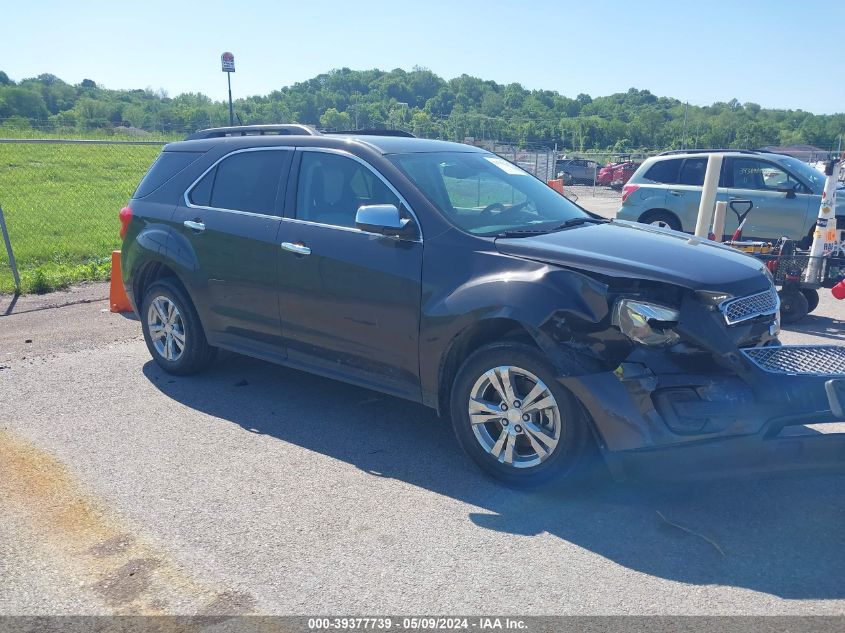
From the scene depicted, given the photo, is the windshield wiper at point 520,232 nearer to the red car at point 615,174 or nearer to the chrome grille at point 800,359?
the chrome grille at point 800,359

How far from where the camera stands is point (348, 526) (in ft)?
12.5

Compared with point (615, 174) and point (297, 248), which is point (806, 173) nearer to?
point (297, 248)

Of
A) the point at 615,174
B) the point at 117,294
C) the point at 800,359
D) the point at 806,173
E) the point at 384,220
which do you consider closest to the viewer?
the point at 800,359

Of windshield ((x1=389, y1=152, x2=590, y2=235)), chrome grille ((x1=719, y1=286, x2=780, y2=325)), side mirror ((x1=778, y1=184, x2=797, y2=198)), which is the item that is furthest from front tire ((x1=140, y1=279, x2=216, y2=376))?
side mirror ((x1=778, y1=184, x2=797, y2=198))

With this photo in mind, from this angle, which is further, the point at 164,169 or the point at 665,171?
the point at 665,171

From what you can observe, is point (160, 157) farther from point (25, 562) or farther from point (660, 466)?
point (660, 466)

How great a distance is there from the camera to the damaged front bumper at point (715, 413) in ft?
11.7

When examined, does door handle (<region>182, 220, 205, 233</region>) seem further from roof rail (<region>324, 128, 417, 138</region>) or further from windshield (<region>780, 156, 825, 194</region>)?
windshield (<region>780, 156, 825, 194</region>)

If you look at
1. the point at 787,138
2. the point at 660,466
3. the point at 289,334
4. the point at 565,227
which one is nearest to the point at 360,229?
the point at 289,334

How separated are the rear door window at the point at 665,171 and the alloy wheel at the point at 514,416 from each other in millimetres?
9284

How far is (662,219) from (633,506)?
9267 mm

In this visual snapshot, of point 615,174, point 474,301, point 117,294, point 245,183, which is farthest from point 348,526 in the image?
point 615,174

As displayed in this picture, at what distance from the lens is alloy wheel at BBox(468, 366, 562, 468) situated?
158 inches

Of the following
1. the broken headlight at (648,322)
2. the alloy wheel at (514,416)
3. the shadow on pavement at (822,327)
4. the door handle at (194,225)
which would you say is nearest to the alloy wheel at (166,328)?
the door handle at (194,225)
